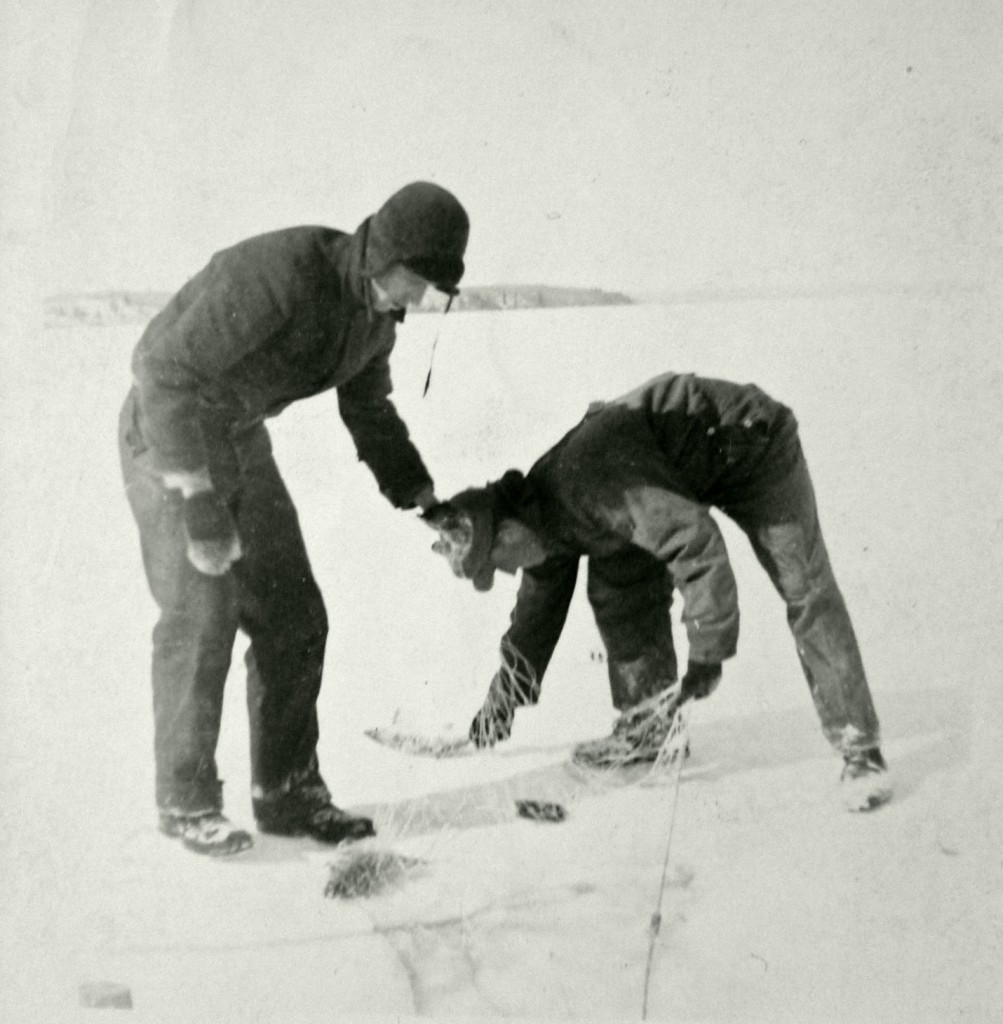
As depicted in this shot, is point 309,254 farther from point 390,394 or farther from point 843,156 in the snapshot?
point 843,156

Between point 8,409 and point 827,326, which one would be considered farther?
point 8,409

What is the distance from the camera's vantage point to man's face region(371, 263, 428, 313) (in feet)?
5.72

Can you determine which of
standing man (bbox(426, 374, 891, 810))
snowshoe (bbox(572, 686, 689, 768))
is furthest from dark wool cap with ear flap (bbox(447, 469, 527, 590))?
snowshoe (bbox(572, 686, 689, 768))

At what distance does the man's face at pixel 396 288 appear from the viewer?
5.72 ft

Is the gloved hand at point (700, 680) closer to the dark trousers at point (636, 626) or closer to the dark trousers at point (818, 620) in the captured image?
the dark trousers at point (636, 626)

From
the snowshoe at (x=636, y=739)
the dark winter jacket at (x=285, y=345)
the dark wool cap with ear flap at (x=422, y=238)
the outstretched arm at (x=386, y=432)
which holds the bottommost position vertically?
the snowshoe at (x=636, y=739)

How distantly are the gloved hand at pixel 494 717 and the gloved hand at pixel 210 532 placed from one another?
0.40 metres

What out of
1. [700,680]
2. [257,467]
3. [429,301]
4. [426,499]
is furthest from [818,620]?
[257,467]

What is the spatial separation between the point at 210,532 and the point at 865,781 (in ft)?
3.19

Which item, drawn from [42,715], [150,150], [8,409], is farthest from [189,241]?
[42,715]

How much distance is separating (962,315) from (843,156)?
0.91ft

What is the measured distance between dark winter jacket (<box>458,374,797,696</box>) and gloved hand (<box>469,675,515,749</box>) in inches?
2.3

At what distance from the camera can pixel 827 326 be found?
5.92ft

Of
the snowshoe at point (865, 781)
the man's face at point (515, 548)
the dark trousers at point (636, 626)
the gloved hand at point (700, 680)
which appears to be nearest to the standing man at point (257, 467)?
the man's face at point (515, 548)
